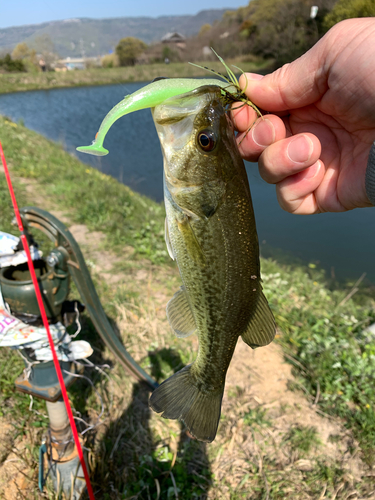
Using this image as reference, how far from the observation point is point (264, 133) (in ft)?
6.47

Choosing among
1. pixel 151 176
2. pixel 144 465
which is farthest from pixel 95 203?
pixel 151 176

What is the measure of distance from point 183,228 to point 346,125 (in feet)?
5.08

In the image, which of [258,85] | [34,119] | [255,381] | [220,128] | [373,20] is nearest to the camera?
[220,128]

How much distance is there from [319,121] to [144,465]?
10.5ft

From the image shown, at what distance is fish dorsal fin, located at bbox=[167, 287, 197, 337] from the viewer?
157 centimetres

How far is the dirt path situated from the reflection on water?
216cm

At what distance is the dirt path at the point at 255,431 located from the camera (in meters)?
2.76

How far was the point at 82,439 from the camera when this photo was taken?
112 inches

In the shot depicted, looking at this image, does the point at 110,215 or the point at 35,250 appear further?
the point at 110,215

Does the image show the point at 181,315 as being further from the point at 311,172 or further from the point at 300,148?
the point at 311,172

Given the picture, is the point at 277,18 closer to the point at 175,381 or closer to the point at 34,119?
the point at 34,119

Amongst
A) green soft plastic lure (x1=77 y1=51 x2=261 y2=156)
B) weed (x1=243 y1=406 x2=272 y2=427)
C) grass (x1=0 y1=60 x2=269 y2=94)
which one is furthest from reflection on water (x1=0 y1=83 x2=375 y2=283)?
weed (x1=243 y1=406 x2=272 y2=427)

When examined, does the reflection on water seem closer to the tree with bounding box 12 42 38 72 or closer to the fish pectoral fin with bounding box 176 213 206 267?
the fish pectoral fin with bounding box 176 213 206 267

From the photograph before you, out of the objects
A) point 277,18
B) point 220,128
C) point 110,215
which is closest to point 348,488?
point 220,128
